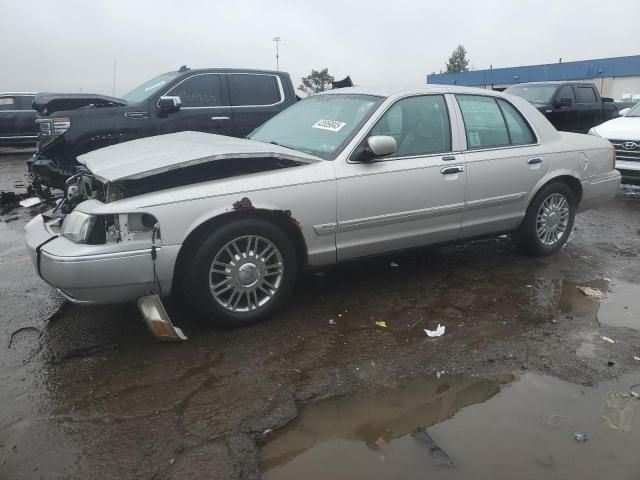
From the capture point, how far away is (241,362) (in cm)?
324

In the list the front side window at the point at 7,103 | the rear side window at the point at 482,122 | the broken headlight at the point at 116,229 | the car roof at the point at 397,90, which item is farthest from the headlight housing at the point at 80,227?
the front side window at the point at 7,103

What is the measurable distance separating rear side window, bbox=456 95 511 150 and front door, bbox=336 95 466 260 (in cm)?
21

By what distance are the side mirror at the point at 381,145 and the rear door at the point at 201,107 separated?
453 cm

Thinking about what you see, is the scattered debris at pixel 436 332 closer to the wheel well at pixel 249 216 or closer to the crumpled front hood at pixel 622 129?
the wheel well at pixel 249 216

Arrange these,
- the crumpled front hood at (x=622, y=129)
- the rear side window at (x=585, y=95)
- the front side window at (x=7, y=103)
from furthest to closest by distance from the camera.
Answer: the front side window at (x=7, y=103) < the rear side window at (x=585, y=95) < the crumpled front hood at (x=622, y=129)

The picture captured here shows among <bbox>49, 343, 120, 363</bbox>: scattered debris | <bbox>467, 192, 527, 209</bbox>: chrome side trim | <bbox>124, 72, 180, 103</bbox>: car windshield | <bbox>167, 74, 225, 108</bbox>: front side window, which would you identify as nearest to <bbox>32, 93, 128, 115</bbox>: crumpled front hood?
<bbox>124, 72, 180, 103</bbox>: car windshield

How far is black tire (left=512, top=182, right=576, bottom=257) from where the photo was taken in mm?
4977

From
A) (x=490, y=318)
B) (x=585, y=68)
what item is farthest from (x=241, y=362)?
(x=585, y=68)

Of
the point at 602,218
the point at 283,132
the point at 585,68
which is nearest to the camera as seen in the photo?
the point at 283,132

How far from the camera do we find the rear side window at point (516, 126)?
191 inches

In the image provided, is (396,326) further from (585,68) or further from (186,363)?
(585,68)

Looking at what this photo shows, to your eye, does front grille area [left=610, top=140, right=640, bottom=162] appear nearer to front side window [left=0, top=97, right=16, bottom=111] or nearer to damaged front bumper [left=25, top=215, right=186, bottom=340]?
damaged front bumper [left=25, top=215, right=186, bottom=340]

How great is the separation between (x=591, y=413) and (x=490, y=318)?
1.21 metres

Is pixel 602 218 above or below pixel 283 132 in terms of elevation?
below
